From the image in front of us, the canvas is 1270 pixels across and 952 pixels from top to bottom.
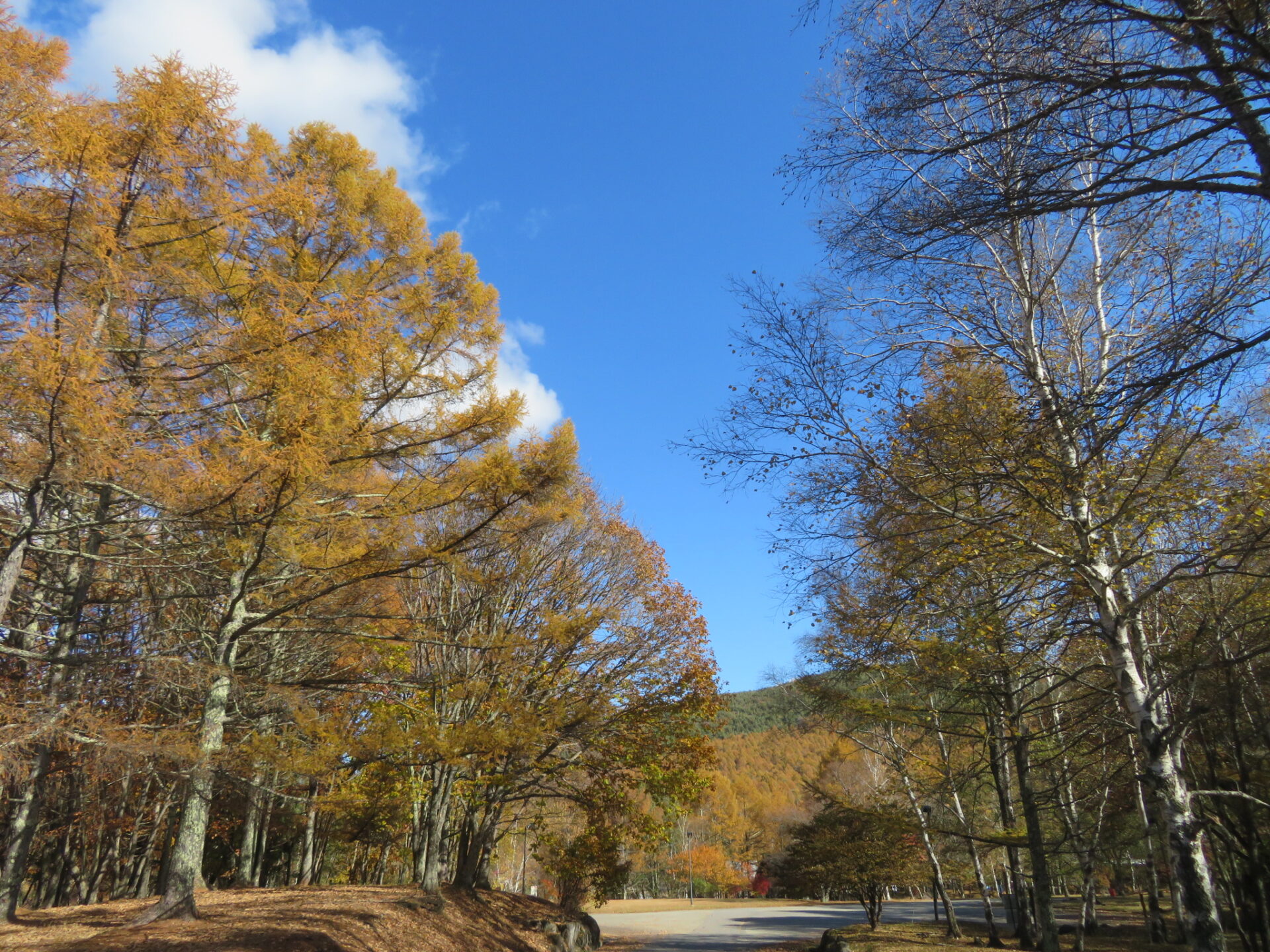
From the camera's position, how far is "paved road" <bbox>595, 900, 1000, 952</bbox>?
18016 mm

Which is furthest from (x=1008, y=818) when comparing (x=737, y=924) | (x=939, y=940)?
(x=737, y=924)

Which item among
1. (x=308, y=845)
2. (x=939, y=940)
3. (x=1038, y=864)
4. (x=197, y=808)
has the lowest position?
(x=939, y=940)

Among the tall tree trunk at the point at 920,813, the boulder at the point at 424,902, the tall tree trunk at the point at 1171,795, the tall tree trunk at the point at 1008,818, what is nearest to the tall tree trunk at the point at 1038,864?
the tall tree trunk at the point at 1008,818

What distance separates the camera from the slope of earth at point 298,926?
6129mm

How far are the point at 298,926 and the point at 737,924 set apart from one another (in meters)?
23.1

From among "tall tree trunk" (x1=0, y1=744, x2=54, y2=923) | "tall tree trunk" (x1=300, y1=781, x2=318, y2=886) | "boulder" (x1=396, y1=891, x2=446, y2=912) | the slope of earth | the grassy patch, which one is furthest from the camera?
"tall tree trunk" (x1=300, y1=781, x2=318, y2=886)

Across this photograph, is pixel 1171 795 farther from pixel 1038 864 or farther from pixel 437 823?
pixel 437 823

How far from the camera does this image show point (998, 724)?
1113 cm

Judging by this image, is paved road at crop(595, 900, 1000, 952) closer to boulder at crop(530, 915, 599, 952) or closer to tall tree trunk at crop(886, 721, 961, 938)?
boulder at crop(530, 915, 599, 952)

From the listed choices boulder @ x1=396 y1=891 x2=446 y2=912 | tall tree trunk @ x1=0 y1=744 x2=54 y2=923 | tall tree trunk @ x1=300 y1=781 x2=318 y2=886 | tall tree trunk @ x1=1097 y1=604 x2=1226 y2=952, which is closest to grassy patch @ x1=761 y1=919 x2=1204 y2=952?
boulder @ x1=396 y1=891 x2=446 y2=912

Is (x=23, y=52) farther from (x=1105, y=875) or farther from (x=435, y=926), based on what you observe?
(x=1105, y=875)

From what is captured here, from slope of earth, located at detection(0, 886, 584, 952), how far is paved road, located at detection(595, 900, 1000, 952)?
6.85m

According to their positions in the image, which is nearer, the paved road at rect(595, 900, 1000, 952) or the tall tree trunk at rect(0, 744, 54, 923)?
the tall tree trunk at rect(0, 744, 54, 923)

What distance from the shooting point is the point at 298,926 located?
7.39 m
